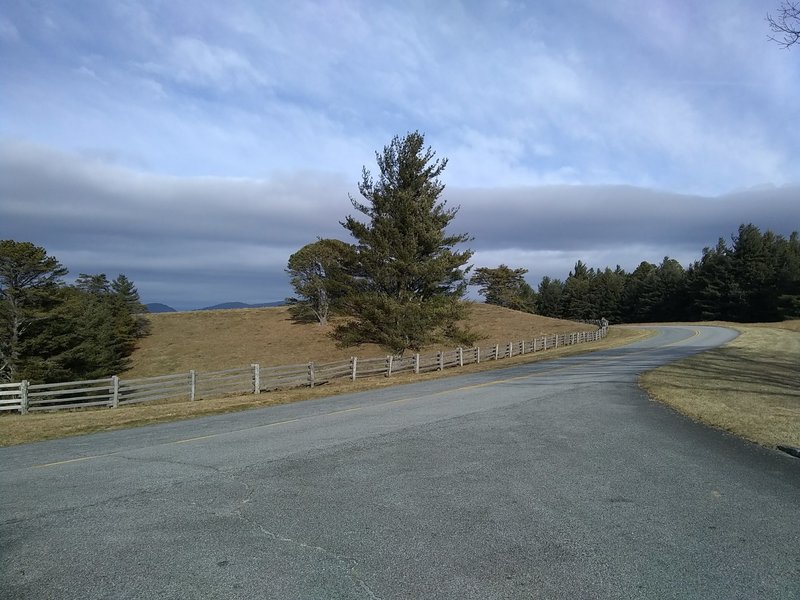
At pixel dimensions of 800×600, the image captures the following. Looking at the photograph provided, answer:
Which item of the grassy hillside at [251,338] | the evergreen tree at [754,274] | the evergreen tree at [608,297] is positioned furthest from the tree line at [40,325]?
the evergreen tree at [608,297]

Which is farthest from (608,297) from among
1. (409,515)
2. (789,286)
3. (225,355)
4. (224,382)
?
(409,515)

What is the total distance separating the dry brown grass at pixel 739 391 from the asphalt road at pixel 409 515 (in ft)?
3.47

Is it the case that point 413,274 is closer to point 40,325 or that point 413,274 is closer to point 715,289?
point 40,325

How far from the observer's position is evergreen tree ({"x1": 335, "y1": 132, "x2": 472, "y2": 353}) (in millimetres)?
26375

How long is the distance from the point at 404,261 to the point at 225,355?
26.5m

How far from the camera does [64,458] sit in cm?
834

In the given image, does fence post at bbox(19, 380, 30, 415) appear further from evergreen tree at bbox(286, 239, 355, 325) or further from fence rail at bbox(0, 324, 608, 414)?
evergreen tree at bbox(286, 239, 355, 325)

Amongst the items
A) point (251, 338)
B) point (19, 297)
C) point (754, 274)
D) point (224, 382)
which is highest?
point (754, 274)

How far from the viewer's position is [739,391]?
47.3 ft

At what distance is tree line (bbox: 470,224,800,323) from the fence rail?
1963 inches

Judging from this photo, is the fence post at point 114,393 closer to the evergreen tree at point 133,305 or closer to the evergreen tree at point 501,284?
the evergreen tree at point 133,305

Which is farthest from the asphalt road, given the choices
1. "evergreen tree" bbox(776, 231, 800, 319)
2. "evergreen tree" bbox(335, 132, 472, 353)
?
"evergreen tree" bbox(776, 231, 800, 319)

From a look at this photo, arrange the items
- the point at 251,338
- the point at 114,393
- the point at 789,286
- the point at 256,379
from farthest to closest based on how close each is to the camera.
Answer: the point at 789,286
the point at 251,338
the point at 256,379
the point at 114,393

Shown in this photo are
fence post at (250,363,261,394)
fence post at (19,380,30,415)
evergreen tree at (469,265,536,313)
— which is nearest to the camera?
fence post at (19,380,30,415)
